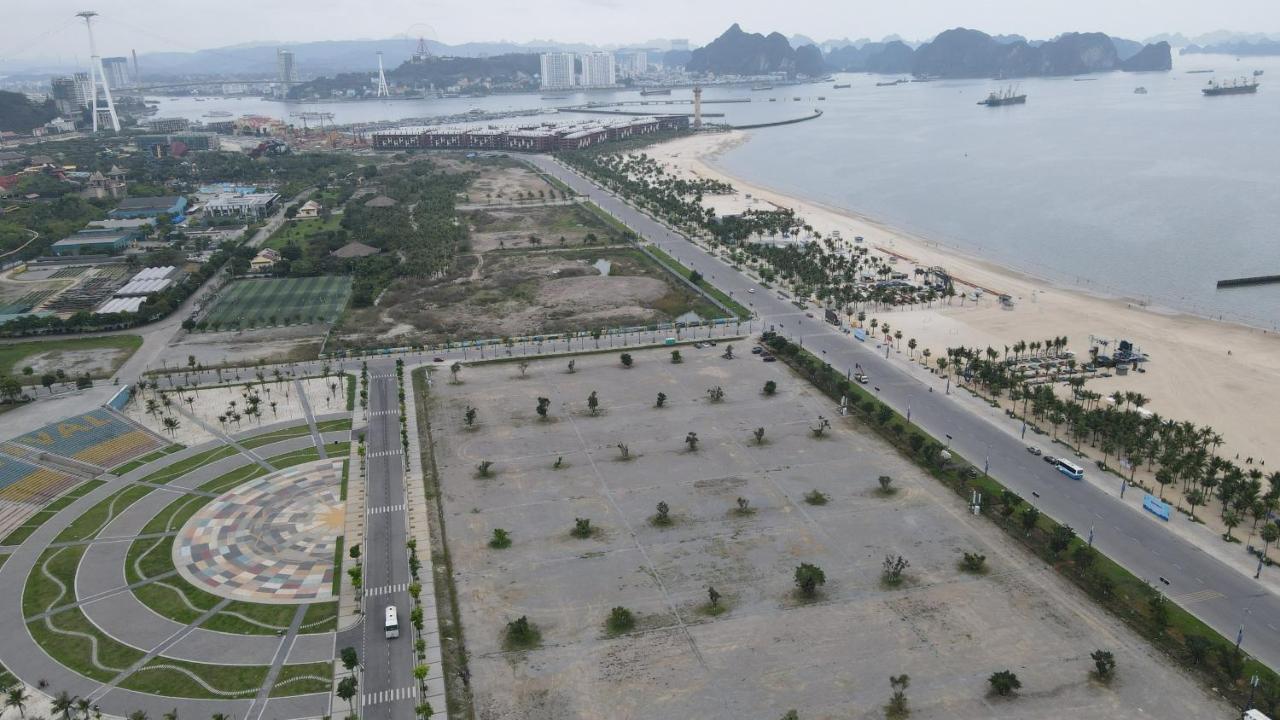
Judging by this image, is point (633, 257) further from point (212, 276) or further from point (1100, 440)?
point (1100, 440)

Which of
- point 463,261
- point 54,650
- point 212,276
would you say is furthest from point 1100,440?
point 212,276

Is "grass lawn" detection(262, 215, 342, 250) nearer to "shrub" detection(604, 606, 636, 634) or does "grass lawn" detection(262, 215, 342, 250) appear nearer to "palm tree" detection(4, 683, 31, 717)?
"palm tree" detection(4, 683, 31, 717)

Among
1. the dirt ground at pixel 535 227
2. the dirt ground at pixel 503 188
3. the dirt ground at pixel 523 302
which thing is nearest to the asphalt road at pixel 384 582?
the dirt ground at pixel 523 302

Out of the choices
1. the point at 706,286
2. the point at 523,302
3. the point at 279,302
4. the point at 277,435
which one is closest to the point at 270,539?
the point at 277,435

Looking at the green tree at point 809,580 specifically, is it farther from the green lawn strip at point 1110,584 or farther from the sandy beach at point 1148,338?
the sandy beach at point 1148,338

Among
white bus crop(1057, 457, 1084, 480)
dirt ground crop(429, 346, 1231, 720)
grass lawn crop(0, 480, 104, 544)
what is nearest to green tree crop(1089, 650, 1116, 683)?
dirt ground crop(429, 346, 1231, 720)

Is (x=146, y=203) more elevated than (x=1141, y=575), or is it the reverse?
(x=146, y=203)
